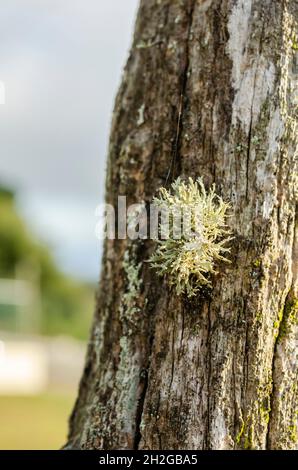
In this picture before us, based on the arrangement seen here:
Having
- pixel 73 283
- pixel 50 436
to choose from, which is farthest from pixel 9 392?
pixel 73 283

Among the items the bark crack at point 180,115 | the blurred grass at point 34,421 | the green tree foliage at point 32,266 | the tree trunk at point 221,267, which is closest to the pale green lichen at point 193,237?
the tree trunk at point 221,267

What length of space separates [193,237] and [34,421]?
46.7 ft

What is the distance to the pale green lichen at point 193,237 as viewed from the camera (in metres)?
2.87

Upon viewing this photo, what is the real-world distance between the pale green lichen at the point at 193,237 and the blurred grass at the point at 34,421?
9.07 m

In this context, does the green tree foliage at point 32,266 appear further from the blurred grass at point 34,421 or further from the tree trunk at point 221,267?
the tree trunk at point 221,267

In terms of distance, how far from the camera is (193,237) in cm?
286

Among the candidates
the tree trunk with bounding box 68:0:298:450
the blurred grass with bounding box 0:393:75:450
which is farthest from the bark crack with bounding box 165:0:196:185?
the blurred grass with bounding box 0:393:75:450

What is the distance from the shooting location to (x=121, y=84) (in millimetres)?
3596

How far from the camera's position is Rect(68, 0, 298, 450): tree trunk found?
2881mm

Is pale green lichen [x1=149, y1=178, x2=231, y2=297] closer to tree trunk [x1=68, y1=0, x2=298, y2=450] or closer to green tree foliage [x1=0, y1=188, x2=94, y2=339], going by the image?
tree trunk [x1=68, y1=0, x2=298, y2=450]

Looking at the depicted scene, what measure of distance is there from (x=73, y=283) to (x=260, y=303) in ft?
127

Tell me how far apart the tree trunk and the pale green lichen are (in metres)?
0.08

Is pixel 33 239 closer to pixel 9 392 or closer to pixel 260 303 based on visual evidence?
pixel 9 392

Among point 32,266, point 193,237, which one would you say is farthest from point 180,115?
point 32,266
